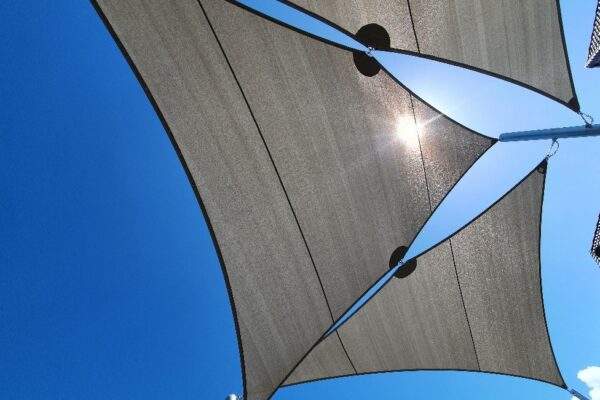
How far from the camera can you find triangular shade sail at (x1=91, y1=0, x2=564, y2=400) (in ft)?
13.5

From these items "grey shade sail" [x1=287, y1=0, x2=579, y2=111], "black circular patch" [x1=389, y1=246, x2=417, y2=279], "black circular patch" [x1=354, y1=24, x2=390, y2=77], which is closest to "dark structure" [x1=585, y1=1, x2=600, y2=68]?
"grey shade sail" [x1=287, y1=0, x2=579, y2=111]

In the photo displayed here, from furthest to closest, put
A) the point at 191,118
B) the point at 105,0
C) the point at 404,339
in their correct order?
the point at 404,339, the point at 191,118, the point at 105,0

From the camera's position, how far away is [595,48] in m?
35.5

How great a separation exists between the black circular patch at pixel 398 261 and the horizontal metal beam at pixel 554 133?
220cm

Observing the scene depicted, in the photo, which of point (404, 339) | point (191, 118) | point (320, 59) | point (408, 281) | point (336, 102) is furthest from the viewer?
point (404, 339)

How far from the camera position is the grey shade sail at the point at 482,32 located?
14.4 ft

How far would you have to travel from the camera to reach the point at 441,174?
5.91 m

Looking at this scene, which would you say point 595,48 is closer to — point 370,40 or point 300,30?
point 370,40

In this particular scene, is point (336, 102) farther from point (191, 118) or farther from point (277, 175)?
point (191, 118)

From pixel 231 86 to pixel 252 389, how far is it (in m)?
4.37

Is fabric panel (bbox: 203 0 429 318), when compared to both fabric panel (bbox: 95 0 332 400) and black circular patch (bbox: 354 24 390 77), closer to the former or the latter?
black circular patch (bbox: 354 24 390 77)

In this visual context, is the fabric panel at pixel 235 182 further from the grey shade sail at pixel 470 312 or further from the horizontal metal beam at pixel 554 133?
the horizontal metal beam at pixel 554 133

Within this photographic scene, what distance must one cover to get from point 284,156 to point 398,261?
278cm

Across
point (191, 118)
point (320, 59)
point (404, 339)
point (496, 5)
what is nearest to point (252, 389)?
point (404, 339)
